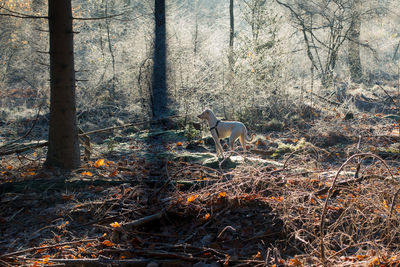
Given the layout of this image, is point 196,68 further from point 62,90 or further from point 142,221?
point 142,221

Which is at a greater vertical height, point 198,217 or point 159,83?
point 159,83

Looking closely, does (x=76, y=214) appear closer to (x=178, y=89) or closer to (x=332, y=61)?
(x=178, y=89)

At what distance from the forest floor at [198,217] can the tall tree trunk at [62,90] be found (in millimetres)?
398

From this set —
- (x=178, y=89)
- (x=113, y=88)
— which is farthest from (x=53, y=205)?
(x=113, y=88)

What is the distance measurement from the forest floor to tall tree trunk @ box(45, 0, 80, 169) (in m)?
0.40

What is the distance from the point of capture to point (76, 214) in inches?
175

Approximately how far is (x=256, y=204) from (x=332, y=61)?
14.4m

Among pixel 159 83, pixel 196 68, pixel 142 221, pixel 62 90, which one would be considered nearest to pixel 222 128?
pixel 62 90

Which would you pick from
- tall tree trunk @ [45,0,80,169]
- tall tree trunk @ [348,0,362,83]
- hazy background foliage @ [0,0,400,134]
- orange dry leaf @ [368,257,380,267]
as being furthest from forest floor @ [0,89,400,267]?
tall tree trunk @ [348,0,362,83]

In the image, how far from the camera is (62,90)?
19.5 ft

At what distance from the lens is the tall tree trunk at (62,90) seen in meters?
5.85

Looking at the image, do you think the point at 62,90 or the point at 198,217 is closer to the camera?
the point at 198,217

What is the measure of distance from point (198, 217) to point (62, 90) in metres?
3.46

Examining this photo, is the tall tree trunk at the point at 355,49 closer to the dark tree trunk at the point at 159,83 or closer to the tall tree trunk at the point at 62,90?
the dark tree trunk at the point at 159,83
